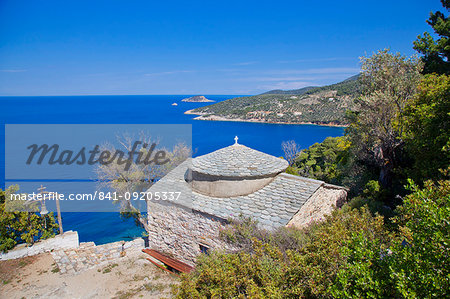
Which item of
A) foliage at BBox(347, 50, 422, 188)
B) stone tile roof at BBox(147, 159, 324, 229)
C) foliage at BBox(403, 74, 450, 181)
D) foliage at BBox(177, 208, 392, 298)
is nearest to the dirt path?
stone tile roof at BBox(147, 159, 324, 229)

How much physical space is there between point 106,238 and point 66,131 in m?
41.8

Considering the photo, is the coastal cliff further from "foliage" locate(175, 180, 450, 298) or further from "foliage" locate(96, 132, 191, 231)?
"foliage" locate(175, 180, 450, 298)

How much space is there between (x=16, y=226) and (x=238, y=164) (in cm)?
944

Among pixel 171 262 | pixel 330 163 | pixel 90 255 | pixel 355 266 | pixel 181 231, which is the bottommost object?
pixel 90 255

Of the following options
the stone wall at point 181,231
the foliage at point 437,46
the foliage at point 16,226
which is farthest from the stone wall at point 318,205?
the foliage at point 16,226

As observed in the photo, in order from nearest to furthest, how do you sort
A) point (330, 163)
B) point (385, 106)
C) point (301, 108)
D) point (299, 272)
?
point (299, 272) → point (385, 106) → point (330, 163) → point (301, 108)

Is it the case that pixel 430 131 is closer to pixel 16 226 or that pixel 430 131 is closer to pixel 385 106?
pixel 385 106

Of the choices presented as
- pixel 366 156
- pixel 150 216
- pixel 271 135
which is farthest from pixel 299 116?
pixel 150 216

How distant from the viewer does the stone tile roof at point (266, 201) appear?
7.98m

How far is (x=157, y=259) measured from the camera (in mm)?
9977

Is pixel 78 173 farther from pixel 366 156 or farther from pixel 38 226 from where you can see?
pixel 366 156

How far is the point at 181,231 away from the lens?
9.55 metres

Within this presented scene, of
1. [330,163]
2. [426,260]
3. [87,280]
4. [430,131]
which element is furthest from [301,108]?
[426,260]

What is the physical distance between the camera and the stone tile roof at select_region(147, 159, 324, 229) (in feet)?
26.2
